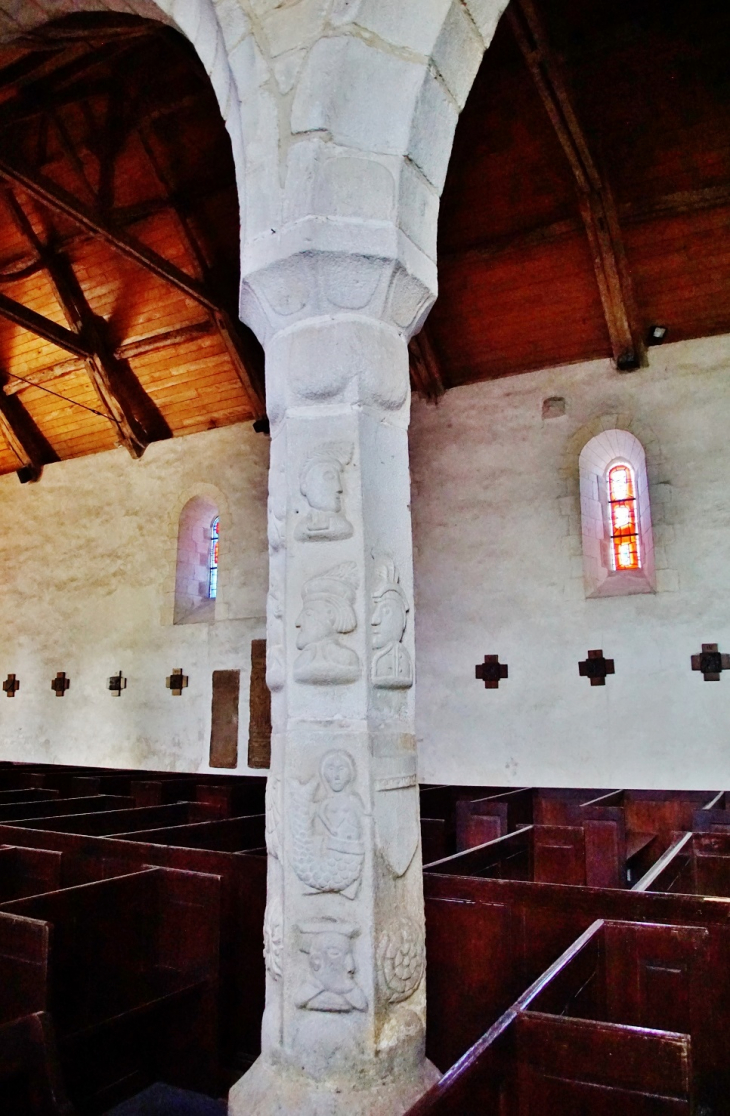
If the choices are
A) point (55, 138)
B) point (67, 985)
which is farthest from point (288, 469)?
point (55, 138)

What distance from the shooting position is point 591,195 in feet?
19.0

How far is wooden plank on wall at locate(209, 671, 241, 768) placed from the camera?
25.1 feet

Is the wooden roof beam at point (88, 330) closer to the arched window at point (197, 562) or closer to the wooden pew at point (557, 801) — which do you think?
the arched window at point (197, 562)

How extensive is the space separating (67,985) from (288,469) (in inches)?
64.5

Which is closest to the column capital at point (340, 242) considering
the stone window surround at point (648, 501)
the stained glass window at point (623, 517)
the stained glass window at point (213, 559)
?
the stone window surround at point (648, 501)

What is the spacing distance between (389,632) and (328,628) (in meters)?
0.15

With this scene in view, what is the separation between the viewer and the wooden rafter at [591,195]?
4930 millimetres

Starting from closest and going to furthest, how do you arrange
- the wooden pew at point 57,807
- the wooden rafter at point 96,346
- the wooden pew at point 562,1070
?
the wooden pew at point 562,1070, the wooden pew at point 57,807, the wooden rafter at point 96,346

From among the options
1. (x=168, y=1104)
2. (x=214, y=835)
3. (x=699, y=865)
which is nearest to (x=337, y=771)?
(x=168, y=1104)

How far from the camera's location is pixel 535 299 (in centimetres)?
664

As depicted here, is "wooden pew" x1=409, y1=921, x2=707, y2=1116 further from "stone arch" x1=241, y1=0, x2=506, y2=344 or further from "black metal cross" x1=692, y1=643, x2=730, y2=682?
"black metal cross" x1=692, y1=643, x2=730, y2=682

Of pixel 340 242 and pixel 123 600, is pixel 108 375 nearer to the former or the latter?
pixel 123 600

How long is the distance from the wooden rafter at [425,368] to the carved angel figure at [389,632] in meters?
5.18

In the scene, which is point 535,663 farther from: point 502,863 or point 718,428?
point 502,863
